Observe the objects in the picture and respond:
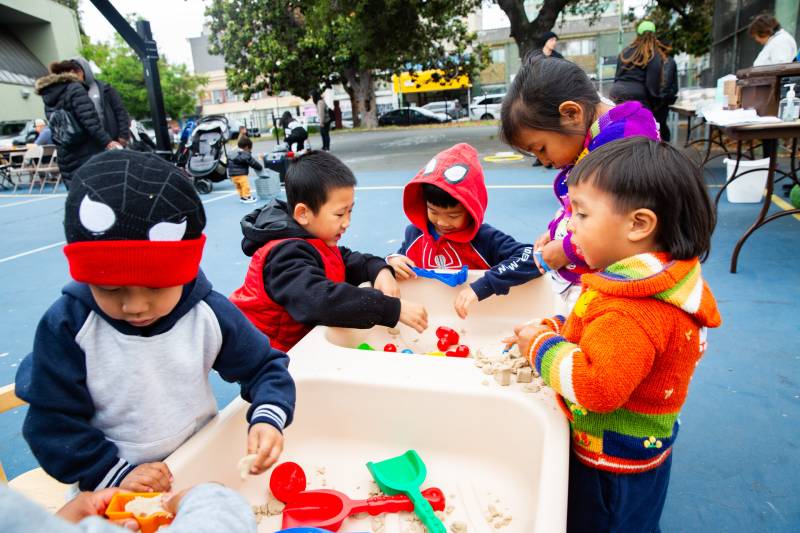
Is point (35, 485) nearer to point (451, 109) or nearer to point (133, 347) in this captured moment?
point (133, 347)

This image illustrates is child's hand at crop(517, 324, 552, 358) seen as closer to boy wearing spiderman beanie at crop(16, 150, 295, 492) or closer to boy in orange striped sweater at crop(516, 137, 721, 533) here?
boy in orange striped sweater at crop(516, 137, 721, 533)

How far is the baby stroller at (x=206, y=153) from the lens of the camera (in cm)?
670

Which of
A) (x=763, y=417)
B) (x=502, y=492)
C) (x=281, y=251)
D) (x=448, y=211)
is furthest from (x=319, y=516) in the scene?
(x=763, y=417)

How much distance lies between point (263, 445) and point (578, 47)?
32.0 metres

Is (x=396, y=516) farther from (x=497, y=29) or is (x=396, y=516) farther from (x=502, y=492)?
(x=497, y=29)

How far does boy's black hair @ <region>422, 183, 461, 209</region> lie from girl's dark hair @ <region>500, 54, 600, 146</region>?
11.6 inches

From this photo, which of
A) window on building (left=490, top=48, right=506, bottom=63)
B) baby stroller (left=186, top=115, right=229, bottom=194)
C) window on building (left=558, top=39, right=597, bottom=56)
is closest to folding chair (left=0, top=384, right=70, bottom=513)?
baby stroller (left=186, top=115, right=229, bottom=194)

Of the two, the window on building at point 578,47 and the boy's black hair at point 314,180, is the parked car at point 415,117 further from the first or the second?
the boy's black hair at point 314,180

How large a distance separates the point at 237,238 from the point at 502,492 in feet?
12.6

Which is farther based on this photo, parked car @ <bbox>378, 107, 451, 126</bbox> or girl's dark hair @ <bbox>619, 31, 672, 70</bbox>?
parked car @ <bbox>378, 107, 451, 126</bbox>

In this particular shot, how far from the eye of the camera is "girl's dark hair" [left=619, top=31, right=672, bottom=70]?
5.35m

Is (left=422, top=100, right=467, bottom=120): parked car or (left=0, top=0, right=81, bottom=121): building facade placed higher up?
(left=0, top=0, right=81, bottom=121): building facade

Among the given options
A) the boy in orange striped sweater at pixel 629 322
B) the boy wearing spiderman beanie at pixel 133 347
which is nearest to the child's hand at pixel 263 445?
the boy wearing spiderman beanie at pixel 133 347

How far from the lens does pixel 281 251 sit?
135cm
